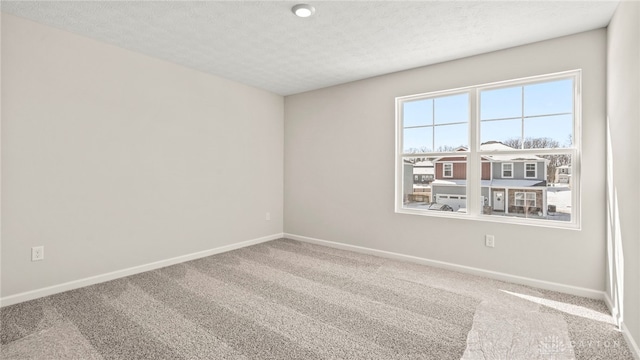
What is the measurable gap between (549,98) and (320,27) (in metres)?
2.36

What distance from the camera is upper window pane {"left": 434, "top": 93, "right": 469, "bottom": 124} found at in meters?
3.48

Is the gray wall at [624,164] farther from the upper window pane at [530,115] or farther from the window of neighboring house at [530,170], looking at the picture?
the window of neighboring house at [530,170]

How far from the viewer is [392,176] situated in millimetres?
3957

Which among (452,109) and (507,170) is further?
(452,109)

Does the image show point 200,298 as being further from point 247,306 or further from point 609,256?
point 609,256

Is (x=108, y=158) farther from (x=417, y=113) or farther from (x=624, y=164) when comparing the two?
(x=624, y=164)

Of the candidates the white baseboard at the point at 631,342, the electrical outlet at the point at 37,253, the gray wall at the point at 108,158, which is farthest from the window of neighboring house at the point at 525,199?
the electrical outlet at the point at 37,253

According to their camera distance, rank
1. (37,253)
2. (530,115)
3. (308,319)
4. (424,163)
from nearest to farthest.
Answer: (308,319) < (37,253) < (530,115) < (424,163)

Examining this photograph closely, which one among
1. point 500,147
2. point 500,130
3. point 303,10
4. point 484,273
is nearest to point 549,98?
point 500,130

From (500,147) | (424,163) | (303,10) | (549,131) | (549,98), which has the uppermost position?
(303,10)

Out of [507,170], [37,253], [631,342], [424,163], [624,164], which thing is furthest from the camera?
[424,163]

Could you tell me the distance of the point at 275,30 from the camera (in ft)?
9.07

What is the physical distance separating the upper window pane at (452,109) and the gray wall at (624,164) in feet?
3.96

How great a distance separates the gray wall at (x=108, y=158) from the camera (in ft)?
8.44
